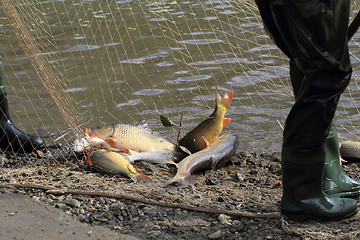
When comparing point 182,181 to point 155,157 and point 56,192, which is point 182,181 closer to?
point 155,157

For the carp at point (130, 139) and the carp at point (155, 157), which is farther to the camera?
the carp at point (130, 139)

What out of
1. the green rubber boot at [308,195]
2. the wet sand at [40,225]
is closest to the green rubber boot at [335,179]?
the green rubber boot at [308,195]

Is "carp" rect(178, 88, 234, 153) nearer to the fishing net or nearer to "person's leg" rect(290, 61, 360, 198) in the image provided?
the fishing net

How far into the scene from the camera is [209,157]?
5.05 meters

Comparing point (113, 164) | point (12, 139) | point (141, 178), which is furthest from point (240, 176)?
point (12, 139)

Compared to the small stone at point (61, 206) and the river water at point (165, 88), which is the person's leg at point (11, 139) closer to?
the river water at point (165, 88)

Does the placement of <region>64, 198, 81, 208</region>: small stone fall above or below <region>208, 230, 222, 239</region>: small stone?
above

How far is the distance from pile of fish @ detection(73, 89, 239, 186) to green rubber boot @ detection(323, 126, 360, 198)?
1426 millimetres

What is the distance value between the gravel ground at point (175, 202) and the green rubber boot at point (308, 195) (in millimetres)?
67

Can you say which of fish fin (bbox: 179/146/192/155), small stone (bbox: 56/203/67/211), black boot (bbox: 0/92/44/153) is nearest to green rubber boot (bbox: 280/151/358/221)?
small stone (bbox: 56/203/67/211)

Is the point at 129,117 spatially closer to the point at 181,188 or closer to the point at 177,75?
the point at 177,75

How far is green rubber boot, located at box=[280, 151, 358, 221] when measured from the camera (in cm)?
324

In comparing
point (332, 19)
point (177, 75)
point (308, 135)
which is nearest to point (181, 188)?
point (308, 135)

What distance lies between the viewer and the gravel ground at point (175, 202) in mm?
3283
